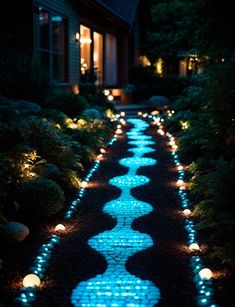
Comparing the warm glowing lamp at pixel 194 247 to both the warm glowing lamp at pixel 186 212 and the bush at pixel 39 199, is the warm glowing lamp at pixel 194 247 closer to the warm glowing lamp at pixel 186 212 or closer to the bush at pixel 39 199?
the warm glowing lamp at pixel 186 212

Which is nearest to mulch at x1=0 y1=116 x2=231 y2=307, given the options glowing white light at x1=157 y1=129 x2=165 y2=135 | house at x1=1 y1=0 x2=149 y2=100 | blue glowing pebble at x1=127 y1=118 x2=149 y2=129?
glowing white light at x1=157 y1=129 x2=165 y2=135

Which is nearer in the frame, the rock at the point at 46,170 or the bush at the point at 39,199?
the bush at the point at 39,199

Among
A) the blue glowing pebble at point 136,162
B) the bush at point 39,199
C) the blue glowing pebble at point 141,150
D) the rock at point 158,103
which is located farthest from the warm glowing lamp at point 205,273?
the rock at point 158,103

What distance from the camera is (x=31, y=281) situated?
3.58 meters

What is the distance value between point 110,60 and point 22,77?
12.9 meters

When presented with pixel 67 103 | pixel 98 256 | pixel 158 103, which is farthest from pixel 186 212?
pixel 158 103

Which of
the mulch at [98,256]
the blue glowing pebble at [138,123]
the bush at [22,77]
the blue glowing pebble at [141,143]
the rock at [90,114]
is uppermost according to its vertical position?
the bush at [22,77]

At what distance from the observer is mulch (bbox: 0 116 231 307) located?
353cm

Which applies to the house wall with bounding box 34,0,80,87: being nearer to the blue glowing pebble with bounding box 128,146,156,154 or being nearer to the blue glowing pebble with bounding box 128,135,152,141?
the blue glowing pebble with bounding box 128,135,152,141

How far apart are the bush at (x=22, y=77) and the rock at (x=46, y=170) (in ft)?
14.7

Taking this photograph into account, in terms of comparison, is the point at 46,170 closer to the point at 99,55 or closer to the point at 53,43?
the point at 53,43

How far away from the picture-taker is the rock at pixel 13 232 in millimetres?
4422

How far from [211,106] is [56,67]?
8.00 metres

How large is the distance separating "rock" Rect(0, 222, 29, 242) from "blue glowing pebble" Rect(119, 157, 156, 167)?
13.3 ft
